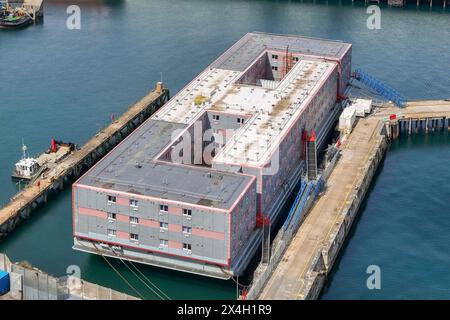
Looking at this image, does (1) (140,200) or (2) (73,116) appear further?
(2) (73,116)

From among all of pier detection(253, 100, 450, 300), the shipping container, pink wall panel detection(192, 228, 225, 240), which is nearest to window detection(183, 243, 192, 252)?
pink wall panel detection(192, 228, 225, 240)

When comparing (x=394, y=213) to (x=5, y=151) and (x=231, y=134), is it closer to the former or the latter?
(x=231, y=134)

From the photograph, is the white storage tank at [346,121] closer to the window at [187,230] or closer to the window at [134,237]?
the window at [187,230]

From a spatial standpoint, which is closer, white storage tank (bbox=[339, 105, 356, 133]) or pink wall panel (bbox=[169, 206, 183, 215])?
pink wall panel (bbox=[169, 206, 183, 215])

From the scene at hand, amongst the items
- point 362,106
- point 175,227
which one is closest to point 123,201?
point 175,227

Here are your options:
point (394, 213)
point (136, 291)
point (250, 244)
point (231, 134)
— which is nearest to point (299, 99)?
point (231, 134)

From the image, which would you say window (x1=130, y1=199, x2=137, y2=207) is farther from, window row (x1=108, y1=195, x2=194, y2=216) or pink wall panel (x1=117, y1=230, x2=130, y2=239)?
pink wall panel (x1=117, y1=230, x2=130, y2=239)
